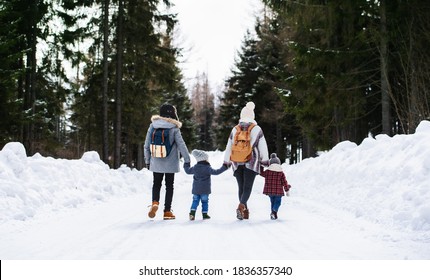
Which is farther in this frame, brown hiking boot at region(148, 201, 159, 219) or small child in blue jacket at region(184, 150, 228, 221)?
small child in blue jacket at region(184, 150, 228, 221)

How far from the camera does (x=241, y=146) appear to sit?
7.54 meters

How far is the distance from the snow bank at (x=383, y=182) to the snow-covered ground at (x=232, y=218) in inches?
1.0

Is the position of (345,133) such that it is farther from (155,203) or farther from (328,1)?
(155,203)

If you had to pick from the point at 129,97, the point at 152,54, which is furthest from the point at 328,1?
the point at 129,97

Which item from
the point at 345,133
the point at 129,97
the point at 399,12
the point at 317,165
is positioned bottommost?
the point at 317,165

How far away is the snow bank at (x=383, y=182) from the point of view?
20.7ft

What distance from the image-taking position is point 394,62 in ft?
52.6

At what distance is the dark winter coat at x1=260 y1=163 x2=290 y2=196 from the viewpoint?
7654 millimetres

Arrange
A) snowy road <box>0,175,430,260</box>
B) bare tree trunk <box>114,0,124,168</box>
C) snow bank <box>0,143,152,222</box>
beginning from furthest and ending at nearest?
bare tree trunk <box>114,0,124,168</box> → snow bank <box>0,143,152,222</box> → snowy road <box>0,175,430,260</box>

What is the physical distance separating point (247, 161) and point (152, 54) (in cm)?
1507

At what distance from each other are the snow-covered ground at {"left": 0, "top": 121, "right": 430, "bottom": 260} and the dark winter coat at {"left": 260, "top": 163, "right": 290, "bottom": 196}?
54 centimetres

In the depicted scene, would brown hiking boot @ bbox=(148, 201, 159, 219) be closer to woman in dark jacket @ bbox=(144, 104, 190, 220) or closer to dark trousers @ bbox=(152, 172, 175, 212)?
woman in dark jacket @ bbox=(144, 104, 190, 220)

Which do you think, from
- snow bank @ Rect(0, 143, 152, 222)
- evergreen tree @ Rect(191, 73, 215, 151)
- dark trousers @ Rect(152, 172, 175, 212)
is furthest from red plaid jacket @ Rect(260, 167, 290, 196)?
evergreen tree @ Rect(191, 73, 215, 151)

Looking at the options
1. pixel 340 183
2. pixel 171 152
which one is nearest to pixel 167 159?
pixel 171 152
